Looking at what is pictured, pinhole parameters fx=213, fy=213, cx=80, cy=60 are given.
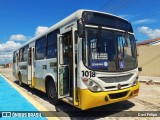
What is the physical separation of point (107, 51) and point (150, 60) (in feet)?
45.3

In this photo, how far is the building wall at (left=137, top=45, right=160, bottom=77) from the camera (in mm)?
18203

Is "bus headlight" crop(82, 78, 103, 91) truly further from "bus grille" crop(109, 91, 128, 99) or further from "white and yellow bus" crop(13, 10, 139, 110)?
"bus grille" crop(109, 91, 128, 99)

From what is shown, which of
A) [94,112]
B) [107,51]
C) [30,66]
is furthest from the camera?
[30,66]

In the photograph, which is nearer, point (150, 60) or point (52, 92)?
point (52, 92)

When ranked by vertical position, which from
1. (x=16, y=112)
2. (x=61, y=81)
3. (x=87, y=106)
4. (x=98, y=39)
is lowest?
(x=16, y=112)

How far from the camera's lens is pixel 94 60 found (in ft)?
19.1

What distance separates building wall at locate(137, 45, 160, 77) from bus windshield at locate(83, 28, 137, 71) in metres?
12.2

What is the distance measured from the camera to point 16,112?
7.08 metres

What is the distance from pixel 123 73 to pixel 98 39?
1.32 metres

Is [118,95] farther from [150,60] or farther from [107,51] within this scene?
[150,60]

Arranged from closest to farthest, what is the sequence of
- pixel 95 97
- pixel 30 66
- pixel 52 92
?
pixel 95 97, pixel 52 92, pixel 30 66

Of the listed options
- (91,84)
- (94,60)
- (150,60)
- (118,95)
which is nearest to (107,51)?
(94,60)

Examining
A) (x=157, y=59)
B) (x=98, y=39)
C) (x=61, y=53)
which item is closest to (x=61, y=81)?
(x=61, y=53)

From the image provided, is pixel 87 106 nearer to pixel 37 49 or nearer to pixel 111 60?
pixel 111 60
